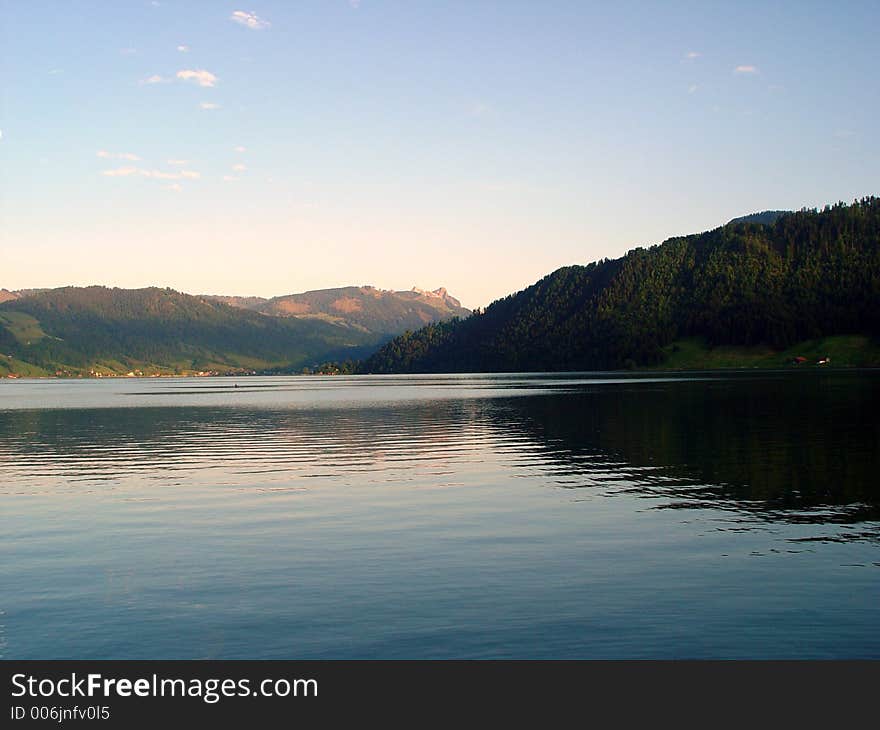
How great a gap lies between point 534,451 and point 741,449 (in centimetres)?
1565

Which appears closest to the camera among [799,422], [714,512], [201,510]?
[714,512]

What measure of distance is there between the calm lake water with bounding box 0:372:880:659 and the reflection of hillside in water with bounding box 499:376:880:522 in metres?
0.32

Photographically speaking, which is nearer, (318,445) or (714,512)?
(714,512)

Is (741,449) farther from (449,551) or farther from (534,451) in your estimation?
(449,551)

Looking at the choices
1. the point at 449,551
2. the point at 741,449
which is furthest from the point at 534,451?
the point at 449,551

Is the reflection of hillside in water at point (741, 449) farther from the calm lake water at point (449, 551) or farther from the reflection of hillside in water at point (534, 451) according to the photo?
the calm lake water at point (449, 551)

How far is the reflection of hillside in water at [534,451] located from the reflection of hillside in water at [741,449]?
0.41 feet

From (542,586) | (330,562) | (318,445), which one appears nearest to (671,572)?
(542,586)

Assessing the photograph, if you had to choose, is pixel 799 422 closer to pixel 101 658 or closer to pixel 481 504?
pixel 481 504

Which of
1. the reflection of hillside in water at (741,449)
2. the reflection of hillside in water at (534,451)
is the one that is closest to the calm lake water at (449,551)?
the reflection of hillside in water at (741,449)

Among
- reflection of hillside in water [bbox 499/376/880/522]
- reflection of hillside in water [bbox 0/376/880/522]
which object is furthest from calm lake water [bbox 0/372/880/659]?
reflection of hillside in water [bbox 0/376/880/522]
